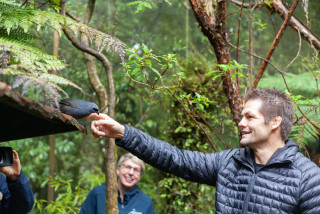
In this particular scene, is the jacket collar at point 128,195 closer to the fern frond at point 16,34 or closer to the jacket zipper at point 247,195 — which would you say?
the jacket zipper at point 247,195

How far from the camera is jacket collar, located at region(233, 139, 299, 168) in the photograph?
7.17 ft

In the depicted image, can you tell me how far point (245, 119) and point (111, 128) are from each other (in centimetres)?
78

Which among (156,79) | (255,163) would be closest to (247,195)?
(255,163)

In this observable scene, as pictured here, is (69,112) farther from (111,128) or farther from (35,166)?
(35,166)

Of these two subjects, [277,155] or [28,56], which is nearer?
[28,56]

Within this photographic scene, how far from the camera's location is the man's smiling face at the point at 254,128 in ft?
7.50

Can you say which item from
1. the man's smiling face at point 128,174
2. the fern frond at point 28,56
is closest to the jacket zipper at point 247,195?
the fern frond at point 28,56

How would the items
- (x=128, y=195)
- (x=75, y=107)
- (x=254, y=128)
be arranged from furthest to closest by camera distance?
(x=128, y=195) < (x=254, y=128) < (x=75, y=107)

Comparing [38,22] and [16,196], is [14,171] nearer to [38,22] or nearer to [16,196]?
[16,196]

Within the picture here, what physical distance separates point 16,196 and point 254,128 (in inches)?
59.0

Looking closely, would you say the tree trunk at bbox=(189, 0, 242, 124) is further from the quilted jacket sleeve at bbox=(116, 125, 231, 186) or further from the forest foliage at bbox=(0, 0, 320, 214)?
the quilted jacket sleeve at bbox=(116, 125, 231, 186)

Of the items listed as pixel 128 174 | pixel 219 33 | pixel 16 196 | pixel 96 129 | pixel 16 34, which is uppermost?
pixel 219 33

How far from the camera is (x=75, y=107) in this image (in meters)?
1.90

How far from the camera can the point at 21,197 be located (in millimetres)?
2477
